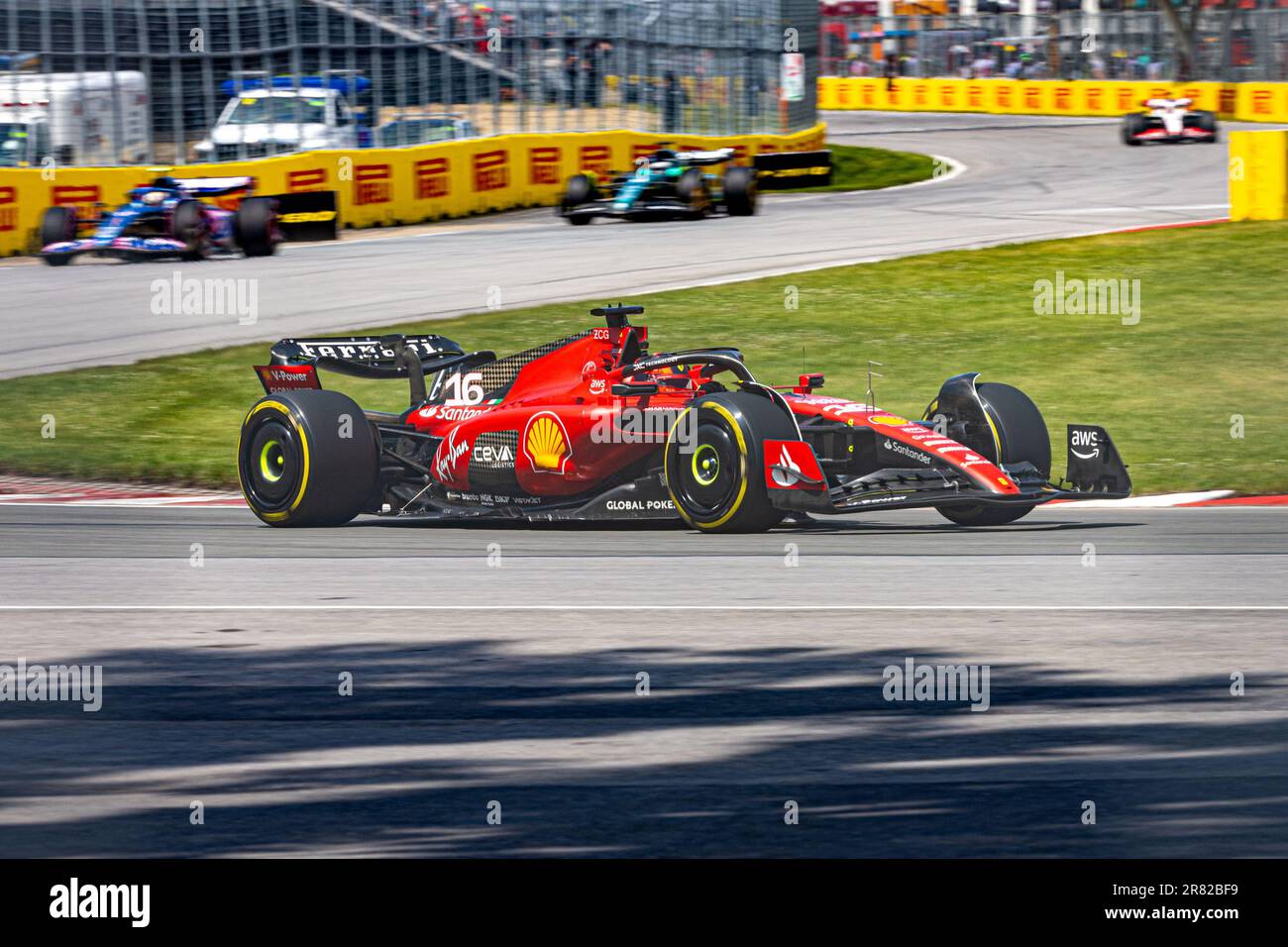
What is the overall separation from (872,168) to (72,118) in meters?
18.6

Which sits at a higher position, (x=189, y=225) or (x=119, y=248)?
(x=189, y=225)

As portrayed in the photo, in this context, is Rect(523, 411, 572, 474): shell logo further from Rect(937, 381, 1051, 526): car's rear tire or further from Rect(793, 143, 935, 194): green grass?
Rect(793, 143, 935, 194): green grass

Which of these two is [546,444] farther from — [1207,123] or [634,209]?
[1207,123]

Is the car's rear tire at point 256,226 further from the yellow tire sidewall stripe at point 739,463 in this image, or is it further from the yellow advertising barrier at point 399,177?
the yellow tire sidewall stripe at point 739,463

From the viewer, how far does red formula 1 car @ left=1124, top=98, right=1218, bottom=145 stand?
149ft

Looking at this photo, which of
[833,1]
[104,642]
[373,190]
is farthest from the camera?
[833,1]

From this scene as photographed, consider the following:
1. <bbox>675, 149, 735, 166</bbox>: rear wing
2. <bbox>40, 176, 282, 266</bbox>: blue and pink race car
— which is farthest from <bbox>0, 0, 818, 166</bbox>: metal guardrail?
<bbox>675, 149, 735, 166</bbox>: rear wing

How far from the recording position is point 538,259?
27.0 m

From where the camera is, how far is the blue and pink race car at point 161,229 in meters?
26.9

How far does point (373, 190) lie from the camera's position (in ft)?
106

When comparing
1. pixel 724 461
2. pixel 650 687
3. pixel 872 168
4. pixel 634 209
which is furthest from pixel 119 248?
pixel 650 687
